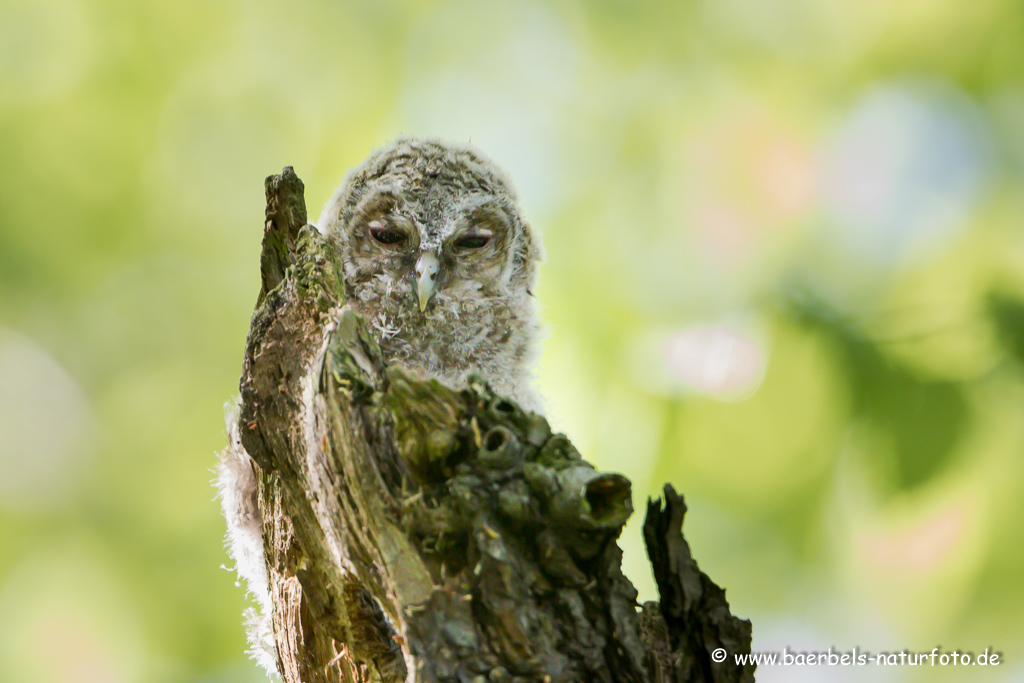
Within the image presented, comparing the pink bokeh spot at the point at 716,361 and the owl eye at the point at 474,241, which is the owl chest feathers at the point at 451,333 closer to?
the owl eye at the point at 474,241

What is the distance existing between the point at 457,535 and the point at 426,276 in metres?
1.22

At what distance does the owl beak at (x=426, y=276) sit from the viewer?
2193 mm

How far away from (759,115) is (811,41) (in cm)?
29

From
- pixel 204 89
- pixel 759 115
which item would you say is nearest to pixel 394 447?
pixel 759 115

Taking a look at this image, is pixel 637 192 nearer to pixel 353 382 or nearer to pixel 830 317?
pixel 830 317

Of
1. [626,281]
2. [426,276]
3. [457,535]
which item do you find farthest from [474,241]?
[457,535]

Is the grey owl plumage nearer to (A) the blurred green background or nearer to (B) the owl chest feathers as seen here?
(B) the owl chest feathers

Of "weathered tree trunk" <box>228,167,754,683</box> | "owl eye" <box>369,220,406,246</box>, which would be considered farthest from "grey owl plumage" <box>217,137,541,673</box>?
"weathered tree trunk" <box>228,167,754,683</box>

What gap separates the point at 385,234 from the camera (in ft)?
7.66

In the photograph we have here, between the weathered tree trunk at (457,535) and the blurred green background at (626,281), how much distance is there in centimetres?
115

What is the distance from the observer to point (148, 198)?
312cm

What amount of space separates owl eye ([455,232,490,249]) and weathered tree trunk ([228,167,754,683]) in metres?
1.06

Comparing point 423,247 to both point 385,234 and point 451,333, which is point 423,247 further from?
point 451,333

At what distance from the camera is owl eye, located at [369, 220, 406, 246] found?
7.64ft
